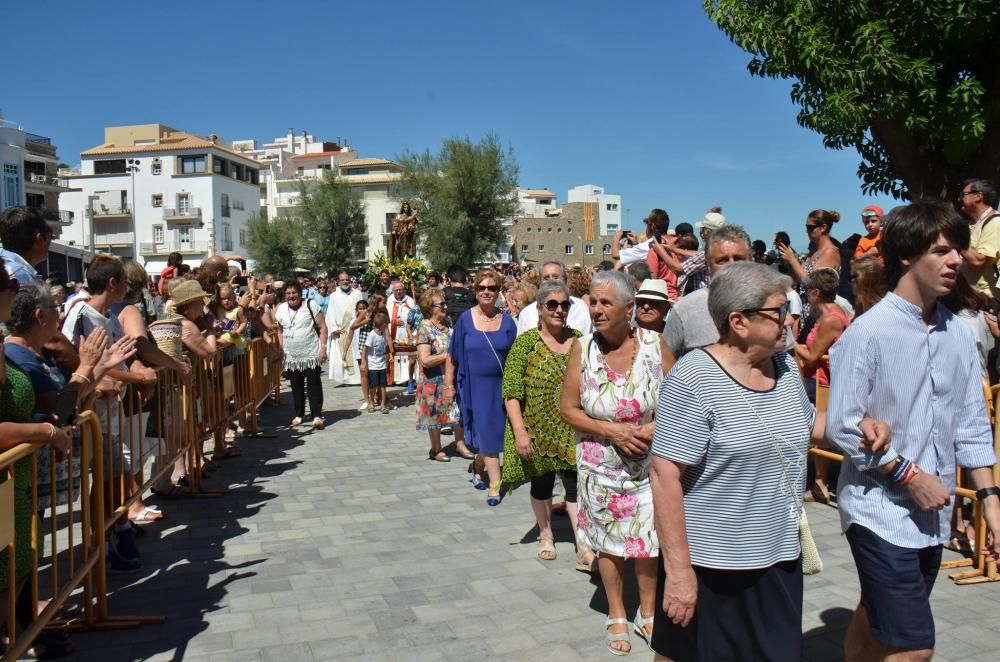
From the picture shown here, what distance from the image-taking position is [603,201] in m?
116

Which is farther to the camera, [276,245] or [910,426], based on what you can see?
[276,245]

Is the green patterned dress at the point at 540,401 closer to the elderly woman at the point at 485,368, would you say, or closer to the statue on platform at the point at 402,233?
the elderly woman at the point at 485,368

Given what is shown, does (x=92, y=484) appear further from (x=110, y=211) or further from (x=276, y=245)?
(x=110, y=211)

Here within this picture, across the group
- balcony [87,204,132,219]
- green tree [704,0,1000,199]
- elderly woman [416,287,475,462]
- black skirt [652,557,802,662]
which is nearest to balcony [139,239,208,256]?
balcony [87,204,132,219]

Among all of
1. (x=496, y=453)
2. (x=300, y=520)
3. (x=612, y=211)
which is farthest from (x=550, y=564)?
(x=612, y=211)

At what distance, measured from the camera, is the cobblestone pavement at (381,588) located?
4168mm

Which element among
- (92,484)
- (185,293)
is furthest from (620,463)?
(185,293)

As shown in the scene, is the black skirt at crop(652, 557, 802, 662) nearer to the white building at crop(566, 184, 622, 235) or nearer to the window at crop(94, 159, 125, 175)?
the window at crop(94, 159, 125, 175)

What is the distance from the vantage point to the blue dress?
23.0ft

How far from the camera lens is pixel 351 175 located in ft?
283

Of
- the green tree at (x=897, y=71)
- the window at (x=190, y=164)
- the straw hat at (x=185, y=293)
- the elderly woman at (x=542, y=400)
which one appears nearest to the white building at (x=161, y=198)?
the window at (x=190, y=164)

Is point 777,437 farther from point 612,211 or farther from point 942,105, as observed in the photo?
Answer: point 612,211

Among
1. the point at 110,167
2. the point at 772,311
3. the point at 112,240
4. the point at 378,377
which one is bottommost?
the point at 378,377

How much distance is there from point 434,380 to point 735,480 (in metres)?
6.59
